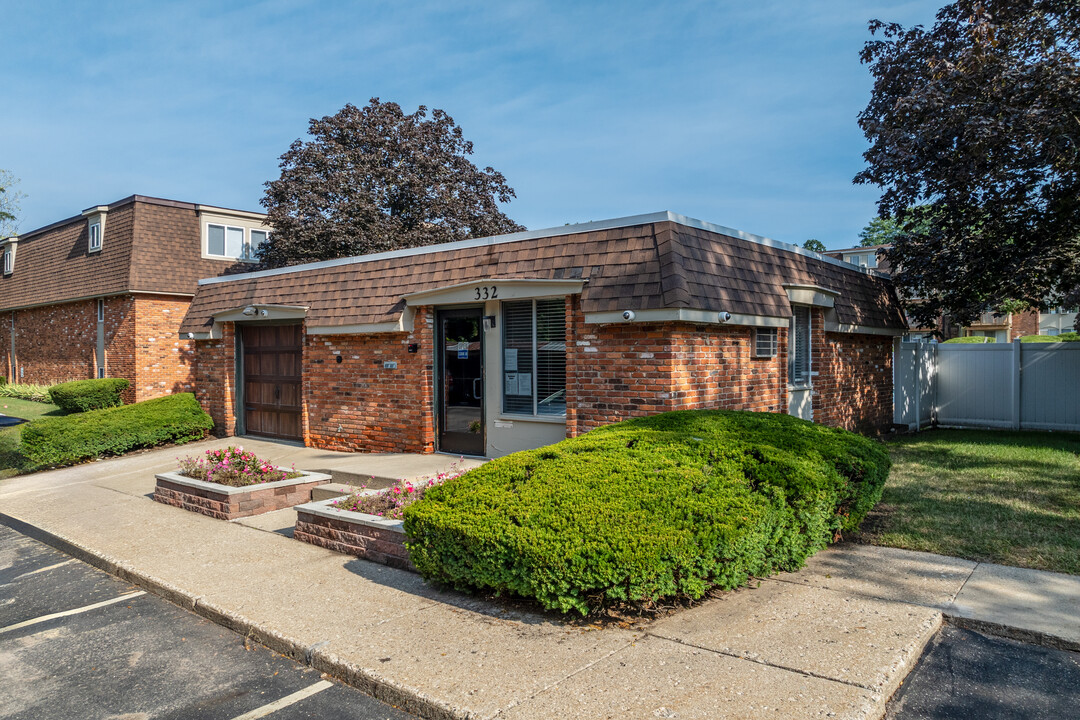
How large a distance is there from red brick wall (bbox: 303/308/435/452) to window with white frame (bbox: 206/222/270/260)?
10.7 meters

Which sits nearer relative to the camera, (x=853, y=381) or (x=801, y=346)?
(x=801, y=346)

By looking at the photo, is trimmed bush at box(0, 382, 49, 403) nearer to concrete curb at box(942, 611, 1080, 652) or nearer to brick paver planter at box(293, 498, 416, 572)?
brick paver planter at box(293, 498, 416, 572)

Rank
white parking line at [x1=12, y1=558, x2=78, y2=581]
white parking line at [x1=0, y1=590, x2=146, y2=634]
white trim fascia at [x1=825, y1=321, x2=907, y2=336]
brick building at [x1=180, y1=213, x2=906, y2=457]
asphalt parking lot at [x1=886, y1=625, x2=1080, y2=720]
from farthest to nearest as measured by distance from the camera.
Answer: white trim fascia at [x1=825, y1=321, x2=907, y2=336] < brick building at [x1=180, y1=213, x2=906, y2=457] < white parking line at [x1=12, y1=558, x2=78, y2=581] < white parking line at [x1=0, y1=590, x2=146, y2=634] < asphalt parking lot at [x1=886, y1=625, x2=1080, y2=720]

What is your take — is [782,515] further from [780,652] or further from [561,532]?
[561,532]

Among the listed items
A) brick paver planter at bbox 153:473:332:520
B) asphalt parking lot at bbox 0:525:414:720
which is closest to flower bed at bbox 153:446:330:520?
brick paver planter at bbox 153:473:332:520

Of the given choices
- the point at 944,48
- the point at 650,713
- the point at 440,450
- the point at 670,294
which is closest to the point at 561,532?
the point at 650,713

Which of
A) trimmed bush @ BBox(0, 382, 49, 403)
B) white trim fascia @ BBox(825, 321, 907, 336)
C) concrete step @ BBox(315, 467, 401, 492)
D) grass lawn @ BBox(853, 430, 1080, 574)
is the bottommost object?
grass lawn @ BBox(853, 430, 1080, 574)

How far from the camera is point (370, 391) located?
11.2 meters

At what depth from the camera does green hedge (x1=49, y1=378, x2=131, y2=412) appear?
17.5 metres

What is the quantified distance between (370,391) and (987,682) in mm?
9262

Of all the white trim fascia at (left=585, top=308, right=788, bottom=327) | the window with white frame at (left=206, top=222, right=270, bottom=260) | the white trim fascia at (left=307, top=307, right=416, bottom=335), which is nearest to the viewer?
the white trim fascia at (left=585, top=308, right=788, bottom=327)

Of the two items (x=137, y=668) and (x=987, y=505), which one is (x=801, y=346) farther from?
(x=137, y=668)


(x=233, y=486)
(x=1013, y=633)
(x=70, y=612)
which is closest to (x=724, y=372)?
(x=1013, y=633)

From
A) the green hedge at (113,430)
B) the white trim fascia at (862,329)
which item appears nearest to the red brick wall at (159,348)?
the green hedge at (113,430)
